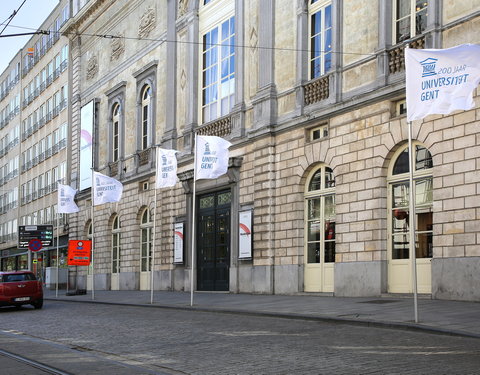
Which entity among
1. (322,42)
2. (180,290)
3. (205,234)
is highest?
(322,42)

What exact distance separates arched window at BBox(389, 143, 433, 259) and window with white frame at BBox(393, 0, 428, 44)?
3.23m

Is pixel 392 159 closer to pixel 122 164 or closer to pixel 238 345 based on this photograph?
pixel 238 345

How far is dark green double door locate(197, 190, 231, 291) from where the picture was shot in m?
29.9

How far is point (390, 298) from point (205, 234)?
12467 millimetres

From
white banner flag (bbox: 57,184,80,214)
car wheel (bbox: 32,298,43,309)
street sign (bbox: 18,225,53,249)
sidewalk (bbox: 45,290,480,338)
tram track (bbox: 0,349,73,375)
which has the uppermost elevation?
white banner flag (bbox: 57,184,80,214)

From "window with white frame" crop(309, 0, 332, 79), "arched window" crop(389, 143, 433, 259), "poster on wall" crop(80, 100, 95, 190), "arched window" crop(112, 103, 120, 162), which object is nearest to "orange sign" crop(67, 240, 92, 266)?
"arched window" crop(112, 103, 120, 162)

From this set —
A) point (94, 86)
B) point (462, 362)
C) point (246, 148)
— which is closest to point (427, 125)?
point (246, 148)

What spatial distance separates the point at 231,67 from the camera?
30.6m

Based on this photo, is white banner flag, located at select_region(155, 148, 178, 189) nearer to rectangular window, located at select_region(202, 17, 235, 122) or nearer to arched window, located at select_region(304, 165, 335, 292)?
arched window, located at select_region(304, 165, 335, 292)

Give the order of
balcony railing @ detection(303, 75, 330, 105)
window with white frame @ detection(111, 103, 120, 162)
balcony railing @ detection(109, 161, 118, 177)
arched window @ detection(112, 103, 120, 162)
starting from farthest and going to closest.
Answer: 1. window with white frame @ detection(111, 103, 120, 162)
2. arched window @ detection(112, 103, 120, 162)
3. balcony railing @ detection(109, 161, 118, 177)
4. balcony railing @ detection(303, 75, 330, 105)

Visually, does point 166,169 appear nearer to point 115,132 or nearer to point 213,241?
point 213,241

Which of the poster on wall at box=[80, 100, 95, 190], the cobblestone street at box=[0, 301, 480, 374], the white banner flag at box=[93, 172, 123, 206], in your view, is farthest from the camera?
the poster on wall at box=[80, 100, 95, 190]

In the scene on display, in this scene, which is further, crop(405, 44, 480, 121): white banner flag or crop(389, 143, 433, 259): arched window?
crop(389, 143, 433, 259): arched window

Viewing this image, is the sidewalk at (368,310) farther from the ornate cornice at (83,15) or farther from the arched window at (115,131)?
the ornate cornice at (83,15)
